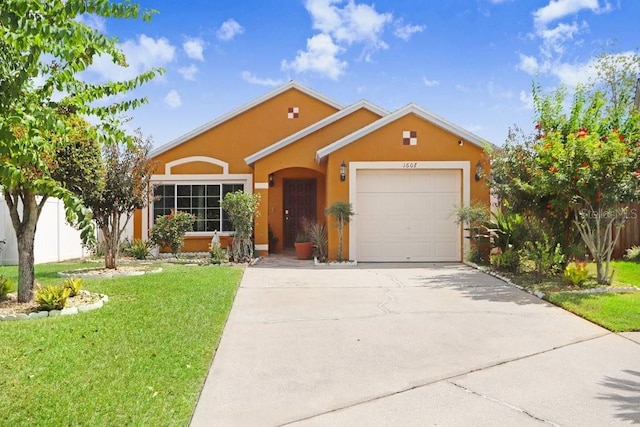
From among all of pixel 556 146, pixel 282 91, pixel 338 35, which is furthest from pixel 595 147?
pixel 282 91

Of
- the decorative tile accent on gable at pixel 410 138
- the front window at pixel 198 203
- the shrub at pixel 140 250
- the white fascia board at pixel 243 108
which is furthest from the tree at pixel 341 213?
the white fascia board at pixel 243 108

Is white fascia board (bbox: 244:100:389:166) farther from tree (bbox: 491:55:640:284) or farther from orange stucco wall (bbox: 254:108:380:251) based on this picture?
tree (bbox: 491:55:640:284)

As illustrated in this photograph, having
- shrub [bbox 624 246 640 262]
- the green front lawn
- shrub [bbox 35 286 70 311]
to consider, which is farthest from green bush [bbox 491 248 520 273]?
shrub [bbox 35 286 70 311]

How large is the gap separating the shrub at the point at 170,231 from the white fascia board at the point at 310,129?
277 centimetres

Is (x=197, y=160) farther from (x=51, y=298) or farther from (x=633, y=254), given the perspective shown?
(x=633, y=254)

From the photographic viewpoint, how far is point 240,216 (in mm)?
13695

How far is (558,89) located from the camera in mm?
12297

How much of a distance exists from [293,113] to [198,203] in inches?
191

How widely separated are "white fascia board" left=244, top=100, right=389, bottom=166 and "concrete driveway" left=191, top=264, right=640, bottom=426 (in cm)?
789

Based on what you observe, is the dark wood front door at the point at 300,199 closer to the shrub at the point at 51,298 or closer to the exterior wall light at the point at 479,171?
the exterior wall light at the point at 479,171

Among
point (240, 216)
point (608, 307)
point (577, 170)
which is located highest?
point (577, 170)

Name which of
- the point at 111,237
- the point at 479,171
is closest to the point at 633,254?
the point at 479,171

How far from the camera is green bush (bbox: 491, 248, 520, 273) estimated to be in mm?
11422

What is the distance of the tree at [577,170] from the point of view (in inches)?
361
